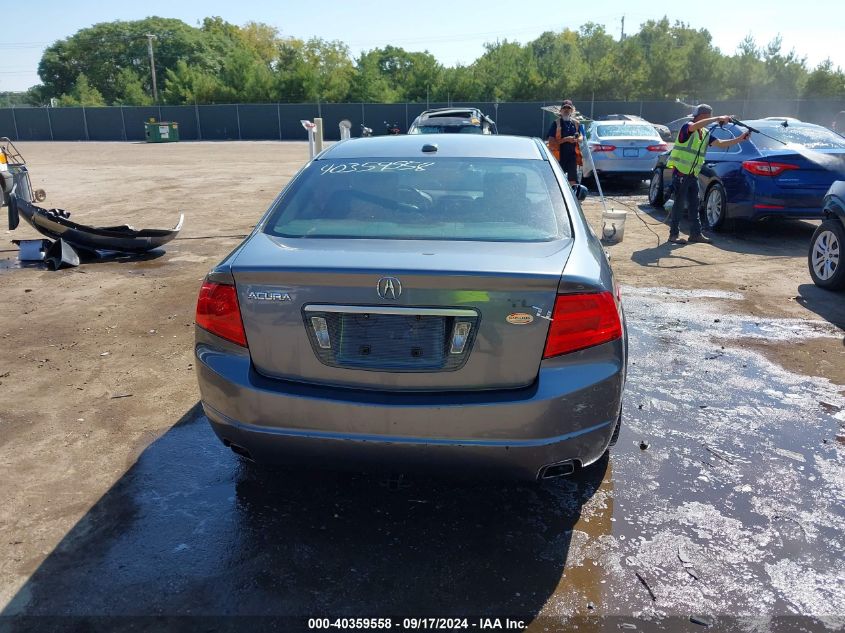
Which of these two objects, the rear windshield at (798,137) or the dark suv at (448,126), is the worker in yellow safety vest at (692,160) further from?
the dark suv at (448,126)

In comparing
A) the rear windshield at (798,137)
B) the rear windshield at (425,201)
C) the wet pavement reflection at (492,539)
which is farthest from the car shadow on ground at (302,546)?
the rear windshield at (798,137)

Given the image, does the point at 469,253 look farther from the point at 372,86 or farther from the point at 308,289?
the point at 372,86

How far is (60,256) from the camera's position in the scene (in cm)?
830

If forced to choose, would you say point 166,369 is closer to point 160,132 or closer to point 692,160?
point 692,160

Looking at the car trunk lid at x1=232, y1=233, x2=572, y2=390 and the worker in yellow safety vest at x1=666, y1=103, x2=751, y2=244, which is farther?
the worker in yellow safety vest at x1=666, y1=103, x2=751, y2=244

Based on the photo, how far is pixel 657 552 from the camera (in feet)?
10.0

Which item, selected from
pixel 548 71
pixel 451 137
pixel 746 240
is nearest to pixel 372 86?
pixel 548 71

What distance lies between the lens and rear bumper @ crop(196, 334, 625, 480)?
2.73m

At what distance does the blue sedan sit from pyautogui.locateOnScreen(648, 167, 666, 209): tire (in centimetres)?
197

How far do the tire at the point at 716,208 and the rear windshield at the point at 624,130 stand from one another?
506 centimetres

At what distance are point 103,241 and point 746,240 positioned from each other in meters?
8.53

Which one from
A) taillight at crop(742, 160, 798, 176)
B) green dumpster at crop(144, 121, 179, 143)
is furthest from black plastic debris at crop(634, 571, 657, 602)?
green dumpster at crop(144, 121, 179, 143)

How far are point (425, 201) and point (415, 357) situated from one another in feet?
3.81

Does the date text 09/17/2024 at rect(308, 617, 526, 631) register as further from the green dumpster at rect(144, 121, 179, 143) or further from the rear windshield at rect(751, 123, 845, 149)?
the green dumpster at rect(144, 121, 179, 143)
